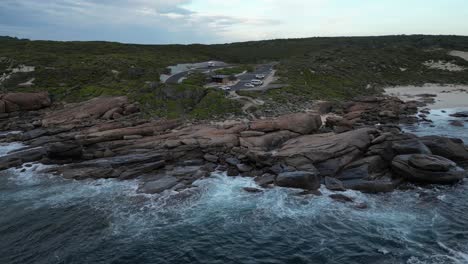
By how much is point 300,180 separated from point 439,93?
71.8 m

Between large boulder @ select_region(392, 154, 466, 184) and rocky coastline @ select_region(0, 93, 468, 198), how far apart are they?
98 millimetres

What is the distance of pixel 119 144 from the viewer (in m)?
44.0

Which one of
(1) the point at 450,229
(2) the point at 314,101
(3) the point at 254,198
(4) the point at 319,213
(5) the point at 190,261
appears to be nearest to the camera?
(5) the point at 190,261

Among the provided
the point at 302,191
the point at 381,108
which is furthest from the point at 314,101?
the point at 302,191

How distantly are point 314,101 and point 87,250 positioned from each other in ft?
186

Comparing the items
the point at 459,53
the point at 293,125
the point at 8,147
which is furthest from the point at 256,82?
the point at 459,53

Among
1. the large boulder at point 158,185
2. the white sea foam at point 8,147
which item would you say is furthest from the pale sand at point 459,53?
the white sea foam at point 8,147

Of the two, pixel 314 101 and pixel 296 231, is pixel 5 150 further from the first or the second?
pixel 314 101

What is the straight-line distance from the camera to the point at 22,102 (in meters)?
66.7

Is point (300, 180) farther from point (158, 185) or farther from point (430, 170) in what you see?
point (158, 185)

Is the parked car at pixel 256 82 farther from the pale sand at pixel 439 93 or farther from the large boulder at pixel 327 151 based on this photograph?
the large boulder at pixel 327 151

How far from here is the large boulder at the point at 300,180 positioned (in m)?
33.2

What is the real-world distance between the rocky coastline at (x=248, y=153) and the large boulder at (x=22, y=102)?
1204 cm

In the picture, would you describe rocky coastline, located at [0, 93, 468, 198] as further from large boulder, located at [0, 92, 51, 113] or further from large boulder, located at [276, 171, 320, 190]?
large boulder, located at [0, 92, 51, 113]
